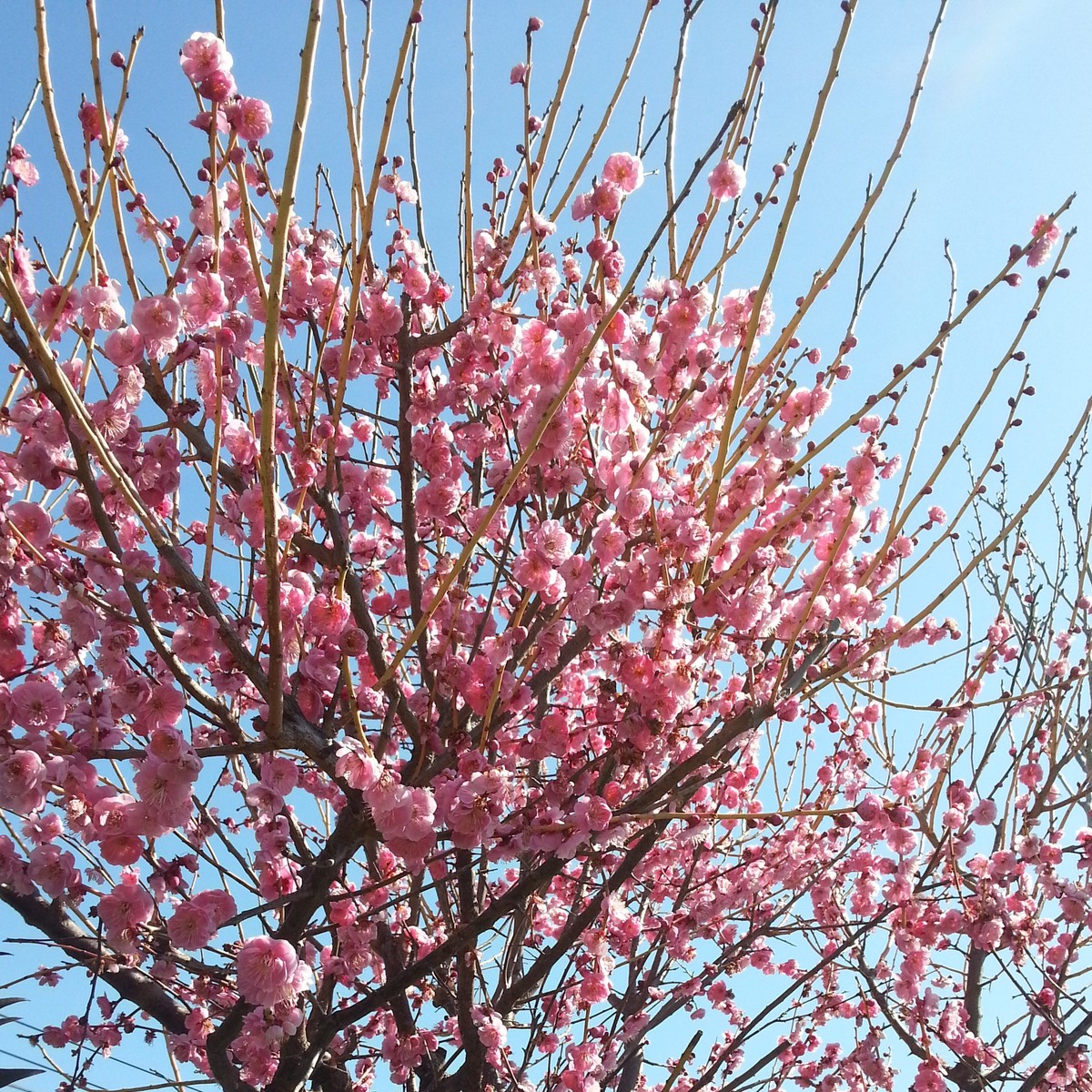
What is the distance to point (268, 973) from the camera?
2.42 metres

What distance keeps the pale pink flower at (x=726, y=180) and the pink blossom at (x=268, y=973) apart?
8.44ft

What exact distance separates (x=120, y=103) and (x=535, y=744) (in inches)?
87.2

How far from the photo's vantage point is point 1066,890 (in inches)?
148

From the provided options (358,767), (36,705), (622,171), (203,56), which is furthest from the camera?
(622,171)

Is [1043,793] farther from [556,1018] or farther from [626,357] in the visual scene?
[626,357]

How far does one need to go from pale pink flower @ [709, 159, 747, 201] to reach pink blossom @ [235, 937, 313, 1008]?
2572mm

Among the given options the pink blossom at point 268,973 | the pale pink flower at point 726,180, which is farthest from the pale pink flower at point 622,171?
the pink blossom at point 268,973

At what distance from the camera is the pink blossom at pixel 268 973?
241 cm

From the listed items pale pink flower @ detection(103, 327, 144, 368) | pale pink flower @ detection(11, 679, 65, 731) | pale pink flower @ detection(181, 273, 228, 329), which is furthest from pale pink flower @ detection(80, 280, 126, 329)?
pale pink flower @ detection(11, 679, 65, 731)

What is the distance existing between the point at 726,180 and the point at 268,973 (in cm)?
269

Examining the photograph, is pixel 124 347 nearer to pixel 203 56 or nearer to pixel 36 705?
pixel 203 56

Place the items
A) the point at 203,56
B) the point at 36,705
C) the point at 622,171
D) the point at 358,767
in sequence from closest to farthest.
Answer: the point at 203,56, the point at 358,767, the point at 36,705, the point at 622,171

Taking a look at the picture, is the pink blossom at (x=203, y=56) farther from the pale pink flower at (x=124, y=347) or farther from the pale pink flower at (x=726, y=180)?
the pale pink flower at (x=726, y=180)

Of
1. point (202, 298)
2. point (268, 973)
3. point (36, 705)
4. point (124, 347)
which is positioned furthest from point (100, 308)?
point (268, 973)
